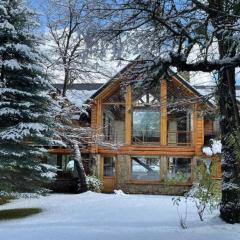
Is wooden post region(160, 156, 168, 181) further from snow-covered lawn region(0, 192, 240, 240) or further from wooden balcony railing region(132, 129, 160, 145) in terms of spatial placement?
snow-covered lawn region(0, 192, 240, 240)

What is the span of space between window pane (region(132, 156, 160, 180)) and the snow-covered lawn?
32.0 feet

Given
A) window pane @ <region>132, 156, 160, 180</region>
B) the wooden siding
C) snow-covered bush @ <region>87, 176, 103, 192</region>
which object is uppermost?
the wooden siding

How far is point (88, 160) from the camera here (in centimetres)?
2542

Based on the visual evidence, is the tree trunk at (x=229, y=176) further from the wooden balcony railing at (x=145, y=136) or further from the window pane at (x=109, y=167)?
the window pane at (x=109, y=167)

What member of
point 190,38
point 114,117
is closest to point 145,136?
point 114,117

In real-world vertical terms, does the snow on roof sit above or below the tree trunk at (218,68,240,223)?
above

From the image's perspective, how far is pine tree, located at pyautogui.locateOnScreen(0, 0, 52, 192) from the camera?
13.8m

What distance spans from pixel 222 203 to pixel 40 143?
6207mm

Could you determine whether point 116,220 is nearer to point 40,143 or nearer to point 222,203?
point 222,203

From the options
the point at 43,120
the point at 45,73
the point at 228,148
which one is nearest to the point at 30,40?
the point at 45,73

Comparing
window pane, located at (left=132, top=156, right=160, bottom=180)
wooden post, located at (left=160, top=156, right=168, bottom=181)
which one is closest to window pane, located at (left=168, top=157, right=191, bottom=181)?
wooden post, located at (left=160, top=156, right=168, bottom=181)

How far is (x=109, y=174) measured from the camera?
84.4 ft

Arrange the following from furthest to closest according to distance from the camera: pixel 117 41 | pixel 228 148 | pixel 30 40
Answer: pixel 30 40, pixel 228 148, pixel 117 41

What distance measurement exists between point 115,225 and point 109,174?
14.7 meters
